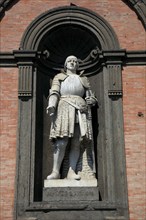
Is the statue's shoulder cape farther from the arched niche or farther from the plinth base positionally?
the plinth base

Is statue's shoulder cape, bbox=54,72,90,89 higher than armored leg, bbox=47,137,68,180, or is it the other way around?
statue's shoulder cape, bbox=54,72,90,89

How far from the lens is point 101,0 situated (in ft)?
38.5

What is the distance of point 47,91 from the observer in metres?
11.4

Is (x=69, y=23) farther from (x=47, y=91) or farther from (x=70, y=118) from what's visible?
(x=70, y=118)

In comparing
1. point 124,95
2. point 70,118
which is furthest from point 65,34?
point 70,118

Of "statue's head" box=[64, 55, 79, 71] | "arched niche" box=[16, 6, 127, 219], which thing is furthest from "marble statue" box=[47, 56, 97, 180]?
"arched niche" box=[16, 6, 127, 219]

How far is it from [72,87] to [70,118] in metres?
0.88

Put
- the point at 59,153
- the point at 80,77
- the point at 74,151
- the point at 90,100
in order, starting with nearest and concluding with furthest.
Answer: the point at 59,153, the point at 74,151, the point at 90,100, the point at 80,77

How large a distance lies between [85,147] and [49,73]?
99.2 inches

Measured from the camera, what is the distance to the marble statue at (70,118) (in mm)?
9977

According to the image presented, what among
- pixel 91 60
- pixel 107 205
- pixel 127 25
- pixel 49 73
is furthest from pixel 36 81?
pixel 107 205

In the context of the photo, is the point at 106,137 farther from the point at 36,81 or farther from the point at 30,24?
the point at 30,24

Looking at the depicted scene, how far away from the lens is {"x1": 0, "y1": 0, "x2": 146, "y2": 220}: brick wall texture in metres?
9.74

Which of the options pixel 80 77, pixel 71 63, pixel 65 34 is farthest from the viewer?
pixel 65 34
